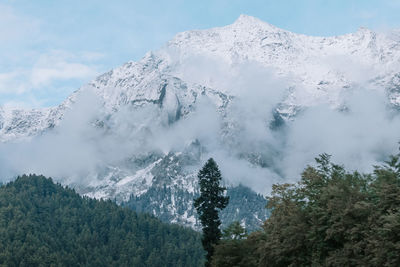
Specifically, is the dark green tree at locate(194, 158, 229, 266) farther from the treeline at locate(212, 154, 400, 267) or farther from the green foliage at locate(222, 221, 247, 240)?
the treeline at locate(212, 154, 400, 267)

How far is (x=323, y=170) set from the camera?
65.6 meters

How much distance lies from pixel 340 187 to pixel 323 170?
11.7 m

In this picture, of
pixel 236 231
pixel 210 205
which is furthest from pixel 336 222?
pixel 210 205

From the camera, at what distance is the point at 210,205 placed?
91.4 meters

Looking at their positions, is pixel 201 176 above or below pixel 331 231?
Answer: above

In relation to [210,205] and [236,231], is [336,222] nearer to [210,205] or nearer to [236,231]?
[236,231]

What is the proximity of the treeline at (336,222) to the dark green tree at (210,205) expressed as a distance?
15.9 m

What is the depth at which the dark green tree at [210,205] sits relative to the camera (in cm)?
9019

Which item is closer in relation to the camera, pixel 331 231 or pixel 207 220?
pixel 331 231

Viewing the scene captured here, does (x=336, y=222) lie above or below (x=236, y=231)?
below

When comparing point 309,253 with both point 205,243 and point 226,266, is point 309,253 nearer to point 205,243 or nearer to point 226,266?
point 226,266

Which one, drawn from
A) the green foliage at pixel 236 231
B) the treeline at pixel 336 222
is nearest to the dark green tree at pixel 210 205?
the green foliage at pixel 236 231

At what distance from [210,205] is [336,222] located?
1626 inches

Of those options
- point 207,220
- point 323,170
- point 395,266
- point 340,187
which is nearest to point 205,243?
point 207,220
